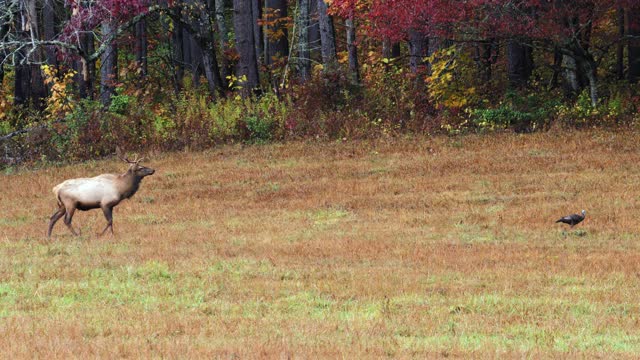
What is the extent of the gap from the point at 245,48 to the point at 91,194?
16.5 metres

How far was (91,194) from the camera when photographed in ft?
58.6

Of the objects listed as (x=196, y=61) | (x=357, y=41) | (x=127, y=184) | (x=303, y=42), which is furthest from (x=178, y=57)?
(x=127, y=184)

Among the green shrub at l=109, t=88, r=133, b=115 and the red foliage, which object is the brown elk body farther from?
the green shrub at l=109, t=88, r=133, b=115

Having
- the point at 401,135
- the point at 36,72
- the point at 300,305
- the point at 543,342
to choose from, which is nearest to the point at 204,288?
the point at 300,305

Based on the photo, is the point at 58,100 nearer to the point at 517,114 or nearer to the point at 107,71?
the point at 107,71

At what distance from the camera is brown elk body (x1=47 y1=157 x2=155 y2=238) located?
17.7 m

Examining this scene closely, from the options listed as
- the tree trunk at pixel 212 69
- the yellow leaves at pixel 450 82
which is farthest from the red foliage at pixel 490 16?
the tree trunk at pixel 212 69

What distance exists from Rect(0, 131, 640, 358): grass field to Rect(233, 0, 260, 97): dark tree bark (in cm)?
536

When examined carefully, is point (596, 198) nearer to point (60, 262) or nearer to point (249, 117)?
point (60, 262)

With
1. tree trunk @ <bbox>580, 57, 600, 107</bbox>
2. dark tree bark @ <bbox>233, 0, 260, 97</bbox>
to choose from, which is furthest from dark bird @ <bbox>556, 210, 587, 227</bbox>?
dark tree bark @ <bbox>233, 0, 260, 97</bbox>

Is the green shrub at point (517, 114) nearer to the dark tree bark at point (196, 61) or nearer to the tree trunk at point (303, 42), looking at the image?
the tree trunk at point (303, 42)

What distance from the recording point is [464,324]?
35.4 ft

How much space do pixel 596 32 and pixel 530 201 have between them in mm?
17830

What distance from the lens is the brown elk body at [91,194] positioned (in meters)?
17.7
